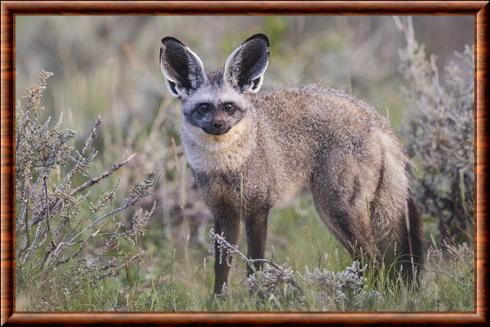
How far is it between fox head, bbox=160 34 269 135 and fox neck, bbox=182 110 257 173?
8 centimetres

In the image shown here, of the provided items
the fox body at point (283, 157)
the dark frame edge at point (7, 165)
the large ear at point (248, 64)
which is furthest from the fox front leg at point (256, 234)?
the dark frame edge at point (7, 165)

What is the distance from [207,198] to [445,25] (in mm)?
7366

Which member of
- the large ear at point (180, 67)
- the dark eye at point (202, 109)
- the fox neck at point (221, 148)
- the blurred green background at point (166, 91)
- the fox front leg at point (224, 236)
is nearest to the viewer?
the large ear at point (180, 67)

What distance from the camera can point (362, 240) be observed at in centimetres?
554

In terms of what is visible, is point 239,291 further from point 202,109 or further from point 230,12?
point 230,12

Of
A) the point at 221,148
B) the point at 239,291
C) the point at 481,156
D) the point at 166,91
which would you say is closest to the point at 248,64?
the point at 221,148

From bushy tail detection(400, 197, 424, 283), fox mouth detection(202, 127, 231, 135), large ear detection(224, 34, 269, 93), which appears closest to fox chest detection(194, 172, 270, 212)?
fox mouth detection(202, 127, 231, 135)

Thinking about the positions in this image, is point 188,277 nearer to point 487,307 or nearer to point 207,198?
point 207,198

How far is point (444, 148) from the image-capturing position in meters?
6.49

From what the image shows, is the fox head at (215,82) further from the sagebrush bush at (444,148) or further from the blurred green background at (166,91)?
the sagebrush bush at (444,148)

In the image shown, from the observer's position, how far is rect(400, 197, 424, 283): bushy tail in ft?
17.9

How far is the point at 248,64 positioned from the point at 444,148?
2190mm

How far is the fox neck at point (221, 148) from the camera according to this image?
541 centimetres

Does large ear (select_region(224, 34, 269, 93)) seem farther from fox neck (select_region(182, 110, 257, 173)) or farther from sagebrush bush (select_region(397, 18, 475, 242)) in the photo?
sagebrush bush (select_region(397, 18, 475, 242))
